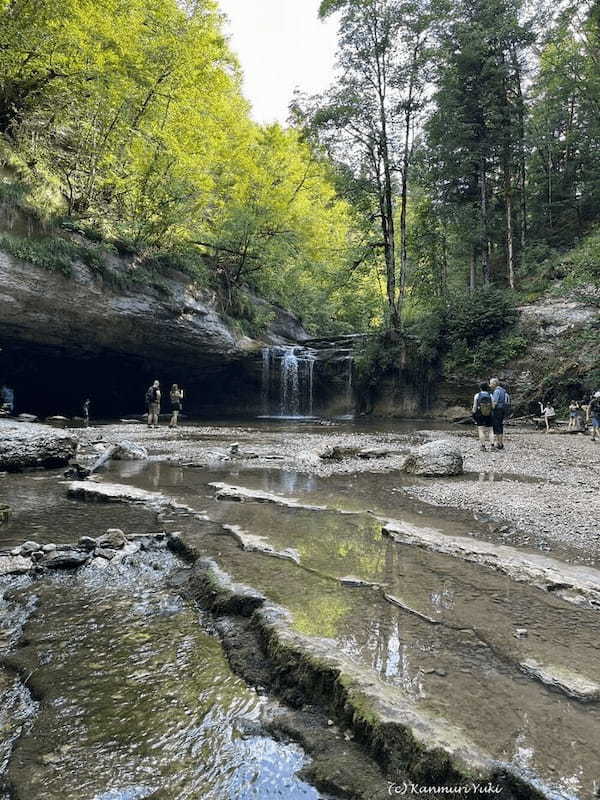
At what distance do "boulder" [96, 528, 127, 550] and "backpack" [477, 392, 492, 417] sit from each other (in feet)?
32.9

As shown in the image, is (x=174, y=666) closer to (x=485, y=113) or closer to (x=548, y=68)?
(x=485, y=113)

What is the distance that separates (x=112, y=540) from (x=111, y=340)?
18686mm

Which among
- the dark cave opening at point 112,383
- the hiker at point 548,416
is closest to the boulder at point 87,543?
the hiker at point 548,416

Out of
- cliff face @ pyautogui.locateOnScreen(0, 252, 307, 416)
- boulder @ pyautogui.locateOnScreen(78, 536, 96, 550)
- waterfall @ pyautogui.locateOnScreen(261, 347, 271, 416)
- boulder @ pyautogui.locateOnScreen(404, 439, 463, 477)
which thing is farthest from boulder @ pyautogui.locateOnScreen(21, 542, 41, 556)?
waterfall @ pyautogui.locateOnScreen(261, 347, 271, 416)

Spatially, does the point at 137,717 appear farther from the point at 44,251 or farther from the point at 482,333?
the point at 482,333

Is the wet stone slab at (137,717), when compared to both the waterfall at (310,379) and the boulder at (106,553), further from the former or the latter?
the waterfall at (310,379)

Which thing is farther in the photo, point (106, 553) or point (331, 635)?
point (106, 553)

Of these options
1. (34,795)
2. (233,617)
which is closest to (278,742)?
(34,795)

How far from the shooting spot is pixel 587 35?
26.1 meters

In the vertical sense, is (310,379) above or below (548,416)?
above

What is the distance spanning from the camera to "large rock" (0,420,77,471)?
28.5 feet

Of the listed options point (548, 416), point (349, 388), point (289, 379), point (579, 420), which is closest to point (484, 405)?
point (579, 420)

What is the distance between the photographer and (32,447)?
29.3ft

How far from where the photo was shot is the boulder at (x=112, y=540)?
4.61 metres
